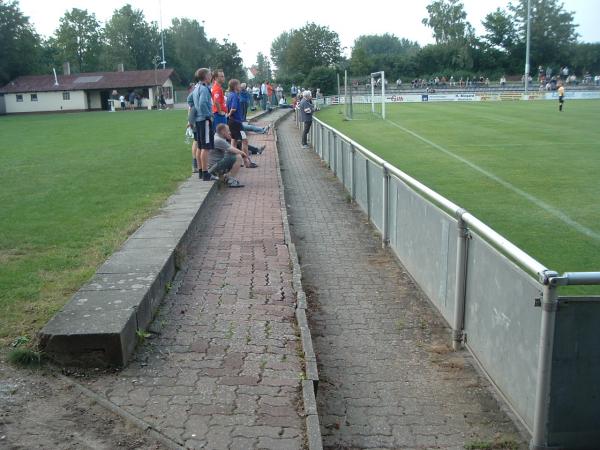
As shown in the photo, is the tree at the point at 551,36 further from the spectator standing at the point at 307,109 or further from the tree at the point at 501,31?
the spectator standing at the point at 307,109

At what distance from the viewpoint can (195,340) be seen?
4.61 metres

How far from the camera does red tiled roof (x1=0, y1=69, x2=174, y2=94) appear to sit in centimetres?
6159

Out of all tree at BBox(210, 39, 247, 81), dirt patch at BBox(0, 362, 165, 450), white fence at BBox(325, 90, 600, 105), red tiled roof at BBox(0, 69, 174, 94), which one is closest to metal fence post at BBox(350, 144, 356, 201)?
dirt patch at BBox(0, 362, 165, 450)

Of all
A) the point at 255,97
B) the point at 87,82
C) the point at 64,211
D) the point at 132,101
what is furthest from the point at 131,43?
the point at 64,211

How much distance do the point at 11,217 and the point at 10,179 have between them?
15.0 ft

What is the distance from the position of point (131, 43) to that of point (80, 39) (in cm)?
1109

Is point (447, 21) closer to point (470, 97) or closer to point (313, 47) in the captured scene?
point (313, 47)

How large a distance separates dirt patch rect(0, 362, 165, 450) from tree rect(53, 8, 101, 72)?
103 metres

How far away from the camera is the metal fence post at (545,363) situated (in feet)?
10.2

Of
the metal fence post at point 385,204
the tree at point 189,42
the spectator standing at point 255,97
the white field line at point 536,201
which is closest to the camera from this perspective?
the metal fence post at point 385,204

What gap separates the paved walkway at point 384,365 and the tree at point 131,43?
92.6 meters

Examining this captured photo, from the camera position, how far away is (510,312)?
12.1ft

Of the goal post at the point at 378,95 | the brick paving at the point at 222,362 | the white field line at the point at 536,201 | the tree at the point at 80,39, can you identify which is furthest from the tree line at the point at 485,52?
the brick paving at the point at 222,362

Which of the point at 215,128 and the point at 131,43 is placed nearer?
the point at 215,128
